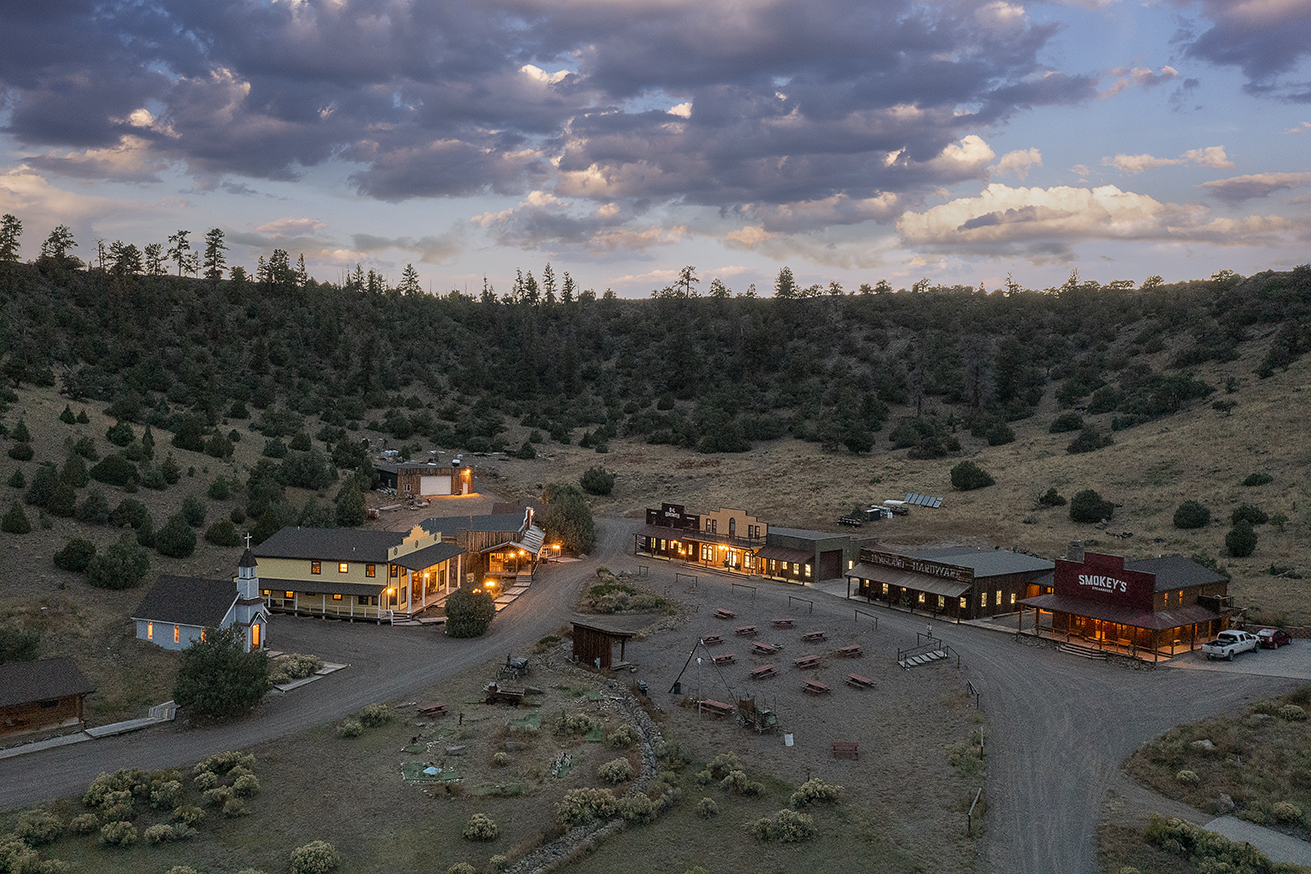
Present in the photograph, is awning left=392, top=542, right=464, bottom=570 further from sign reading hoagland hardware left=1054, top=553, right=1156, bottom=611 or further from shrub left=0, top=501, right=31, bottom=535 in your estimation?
sign reading hoagland hardware left=1054, top=553, right=1156, bottom=611

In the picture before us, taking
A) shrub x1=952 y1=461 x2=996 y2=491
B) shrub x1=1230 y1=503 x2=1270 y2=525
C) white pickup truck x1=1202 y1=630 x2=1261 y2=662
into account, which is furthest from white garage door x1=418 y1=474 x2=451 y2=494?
shrub x1=1230 y1=503 x2=1270 y2=525

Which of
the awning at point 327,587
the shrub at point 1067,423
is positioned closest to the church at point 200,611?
the awning at point 327,587

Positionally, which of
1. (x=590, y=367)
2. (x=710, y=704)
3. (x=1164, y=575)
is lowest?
(x=710, y=704)

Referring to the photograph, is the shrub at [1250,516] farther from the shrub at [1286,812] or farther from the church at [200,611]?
the church at [200,611]

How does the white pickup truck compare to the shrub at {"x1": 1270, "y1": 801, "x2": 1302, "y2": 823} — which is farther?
the white pickup truck

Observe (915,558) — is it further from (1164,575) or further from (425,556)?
(425,556)

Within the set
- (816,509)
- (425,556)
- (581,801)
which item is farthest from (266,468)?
(581,801)

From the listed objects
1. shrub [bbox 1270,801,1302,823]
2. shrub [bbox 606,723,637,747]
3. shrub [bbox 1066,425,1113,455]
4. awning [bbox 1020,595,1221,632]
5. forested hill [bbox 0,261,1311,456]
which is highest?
forested hill [bbox 0,261,1311,456]
